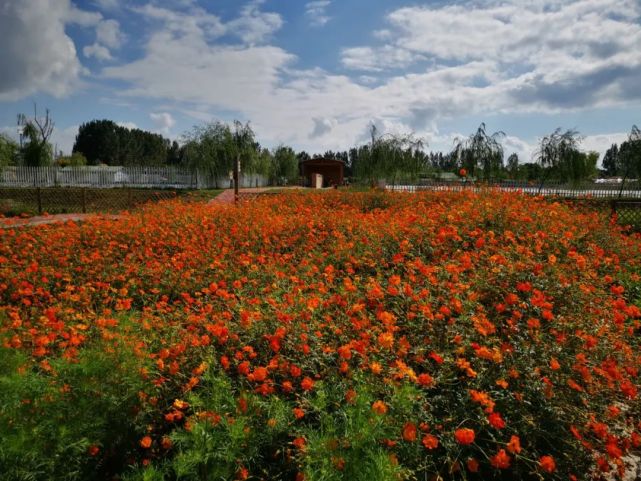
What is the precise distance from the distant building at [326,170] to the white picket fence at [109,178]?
15294 millimetres

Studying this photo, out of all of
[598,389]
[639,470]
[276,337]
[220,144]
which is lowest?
[639,470]

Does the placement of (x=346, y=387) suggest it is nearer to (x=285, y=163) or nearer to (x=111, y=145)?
(x=285, y=163)

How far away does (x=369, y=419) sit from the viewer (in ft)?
6.57

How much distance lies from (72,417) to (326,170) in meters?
43.0

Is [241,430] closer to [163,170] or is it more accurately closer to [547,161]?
[547,161]

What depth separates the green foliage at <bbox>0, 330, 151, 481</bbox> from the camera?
190cm

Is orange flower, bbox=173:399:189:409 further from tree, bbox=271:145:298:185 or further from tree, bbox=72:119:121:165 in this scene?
tree, bbox=72:119:121:165

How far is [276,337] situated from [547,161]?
24164 millimetres

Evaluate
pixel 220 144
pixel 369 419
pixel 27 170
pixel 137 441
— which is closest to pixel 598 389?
pixel 369 419

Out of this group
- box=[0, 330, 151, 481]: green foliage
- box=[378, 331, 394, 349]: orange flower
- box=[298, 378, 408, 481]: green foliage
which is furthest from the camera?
box=[378, 331, 394, 349]: orange flower

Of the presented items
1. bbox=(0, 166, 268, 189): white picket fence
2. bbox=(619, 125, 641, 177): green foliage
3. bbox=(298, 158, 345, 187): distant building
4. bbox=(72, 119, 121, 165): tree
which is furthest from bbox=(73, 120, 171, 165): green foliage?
bbox=(619, 125, 641, 177): green foliage

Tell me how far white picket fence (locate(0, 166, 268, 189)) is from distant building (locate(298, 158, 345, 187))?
50.2ft

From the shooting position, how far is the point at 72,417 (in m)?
2.06

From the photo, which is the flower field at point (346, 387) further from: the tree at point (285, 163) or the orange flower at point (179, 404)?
the tree at point (285, 163)
